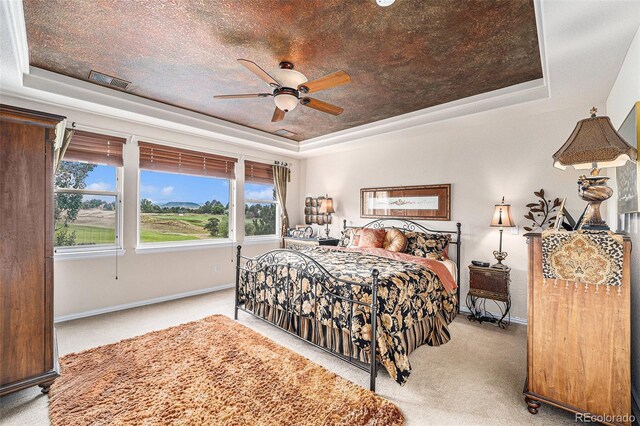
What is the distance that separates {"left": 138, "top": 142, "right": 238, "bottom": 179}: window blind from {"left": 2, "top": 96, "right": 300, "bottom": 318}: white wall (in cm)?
13

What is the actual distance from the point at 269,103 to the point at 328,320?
2.89 m

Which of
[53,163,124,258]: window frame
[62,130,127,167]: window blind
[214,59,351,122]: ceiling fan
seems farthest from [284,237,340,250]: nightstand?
→ [62,130,127,167]: window blind

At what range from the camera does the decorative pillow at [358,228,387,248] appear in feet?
14.4

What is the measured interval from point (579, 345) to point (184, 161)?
5.19 meters

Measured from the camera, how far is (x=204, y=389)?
2252mm

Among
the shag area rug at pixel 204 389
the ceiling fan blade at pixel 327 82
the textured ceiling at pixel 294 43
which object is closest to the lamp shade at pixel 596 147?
the textured ceiling at pixel 294 43

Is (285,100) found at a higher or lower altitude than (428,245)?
higher

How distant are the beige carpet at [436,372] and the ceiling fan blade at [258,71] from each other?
2.60 m

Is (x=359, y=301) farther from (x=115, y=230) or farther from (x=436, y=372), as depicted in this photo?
(x=115, y=230)

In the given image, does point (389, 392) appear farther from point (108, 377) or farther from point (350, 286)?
point (108, 377)

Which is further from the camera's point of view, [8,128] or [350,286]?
[350,286]

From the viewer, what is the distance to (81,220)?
12.7 ft

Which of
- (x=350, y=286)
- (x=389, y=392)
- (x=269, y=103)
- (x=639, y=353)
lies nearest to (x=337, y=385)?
(x=389, y=392)

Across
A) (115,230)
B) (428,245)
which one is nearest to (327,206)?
(428,245)
